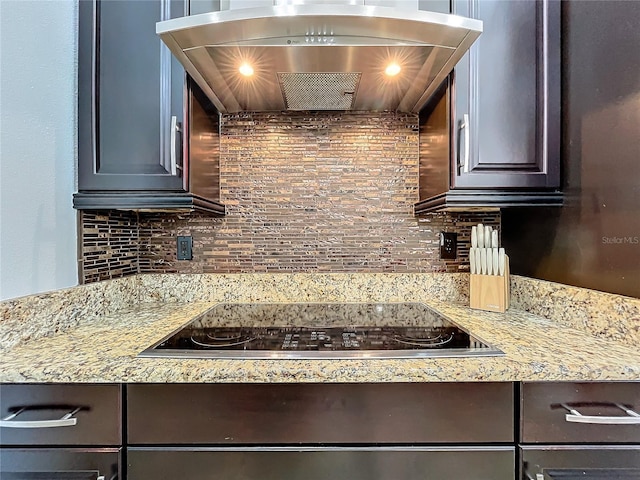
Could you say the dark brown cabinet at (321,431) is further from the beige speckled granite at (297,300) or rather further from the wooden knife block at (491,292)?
the wooden knife block at (491,292)

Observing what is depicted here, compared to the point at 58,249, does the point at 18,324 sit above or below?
below

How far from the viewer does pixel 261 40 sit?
3.08ft

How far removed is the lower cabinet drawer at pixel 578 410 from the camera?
0.76m

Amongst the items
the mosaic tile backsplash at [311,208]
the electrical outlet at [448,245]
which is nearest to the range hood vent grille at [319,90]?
the mosaic tile backsplash at [311,208]

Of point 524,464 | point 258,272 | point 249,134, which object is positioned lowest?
point 524,464

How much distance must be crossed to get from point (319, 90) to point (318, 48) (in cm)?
26

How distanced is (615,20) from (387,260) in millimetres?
1030

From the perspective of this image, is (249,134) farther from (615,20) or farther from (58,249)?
(615,20)

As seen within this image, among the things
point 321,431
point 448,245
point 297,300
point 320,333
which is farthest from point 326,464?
point 448,245

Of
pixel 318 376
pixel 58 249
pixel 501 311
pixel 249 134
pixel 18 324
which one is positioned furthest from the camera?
pixel 249 134

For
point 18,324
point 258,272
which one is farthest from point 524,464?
point 18,324

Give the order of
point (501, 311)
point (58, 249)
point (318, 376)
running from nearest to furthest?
1. point (318, 376)
2. point (58, 249)
3. point (501, 311)

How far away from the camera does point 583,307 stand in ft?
3.39

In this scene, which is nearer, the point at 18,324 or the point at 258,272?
the point at 18,324
